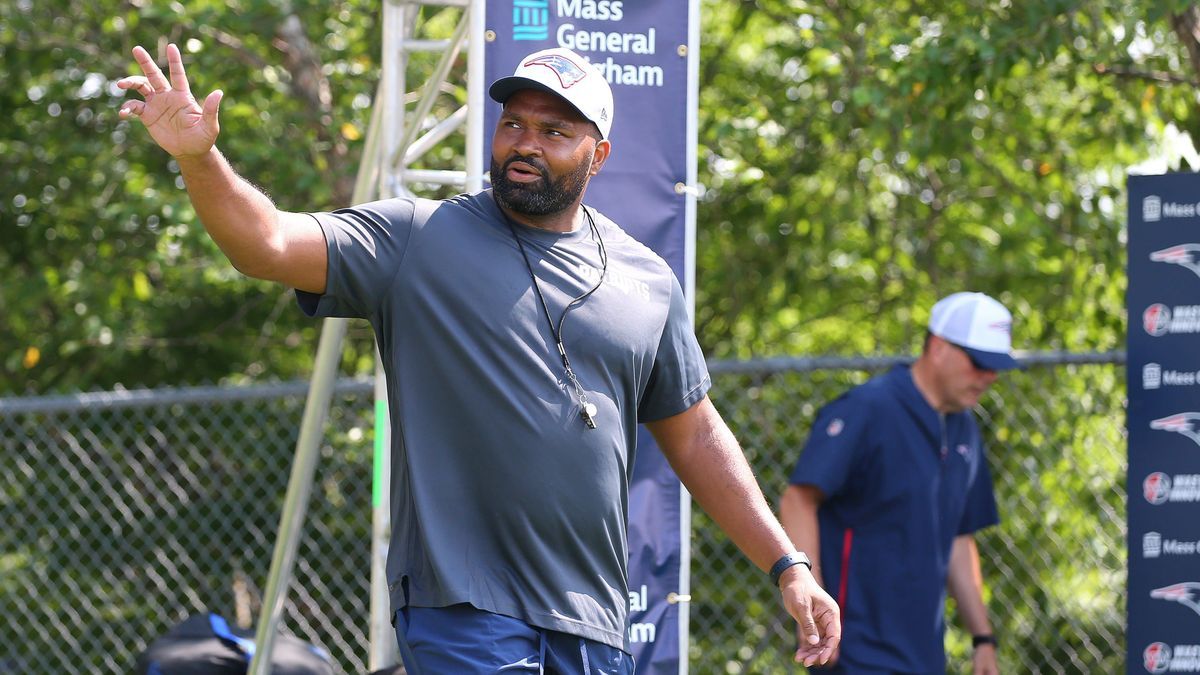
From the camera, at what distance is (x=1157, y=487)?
457 centimetres

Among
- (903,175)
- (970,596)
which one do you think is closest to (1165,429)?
(970,596)

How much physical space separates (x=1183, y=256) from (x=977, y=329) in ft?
2.34

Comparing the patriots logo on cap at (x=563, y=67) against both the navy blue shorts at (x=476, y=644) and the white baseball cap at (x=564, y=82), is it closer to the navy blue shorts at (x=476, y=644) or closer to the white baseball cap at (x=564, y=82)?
the white baseball cap at (x=564, y=82)

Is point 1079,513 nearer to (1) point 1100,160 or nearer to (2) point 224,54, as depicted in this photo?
(1) point 1100,160

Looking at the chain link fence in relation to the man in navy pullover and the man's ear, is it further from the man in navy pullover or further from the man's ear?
the man's ear

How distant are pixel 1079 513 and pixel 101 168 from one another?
5.04m

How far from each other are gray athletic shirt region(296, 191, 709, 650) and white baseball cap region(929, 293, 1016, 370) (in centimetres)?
197

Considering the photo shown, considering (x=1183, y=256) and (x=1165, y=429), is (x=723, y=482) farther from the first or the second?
(x=1183, y=256)

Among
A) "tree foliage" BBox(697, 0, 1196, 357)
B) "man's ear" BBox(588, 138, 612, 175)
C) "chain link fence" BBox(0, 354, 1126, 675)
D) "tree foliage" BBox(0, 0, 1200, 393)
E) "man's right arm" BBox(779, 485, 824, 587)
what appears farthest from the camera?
"tree foliage" BBox(0, 0, 1200, 393)

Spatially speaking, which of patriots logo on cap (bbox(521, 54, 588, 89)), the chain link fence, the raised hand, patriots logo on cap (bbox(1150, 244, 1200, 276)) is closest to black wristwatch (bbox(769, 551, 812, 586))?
patriots logo on cap (bbox(521, 54, 588, 89))

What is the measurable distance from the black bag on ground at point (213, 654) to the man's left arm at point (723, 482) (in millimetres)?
1995

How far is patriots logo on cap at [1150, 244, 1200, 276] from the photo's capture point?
14.9 ft

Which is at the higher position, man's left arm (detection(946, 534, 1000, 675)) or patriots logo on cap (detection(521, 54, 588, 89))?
patriots logo on cap (detection(521, 54, 588, 89))

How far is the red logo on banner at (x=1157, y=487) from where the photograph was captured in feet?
15.0
